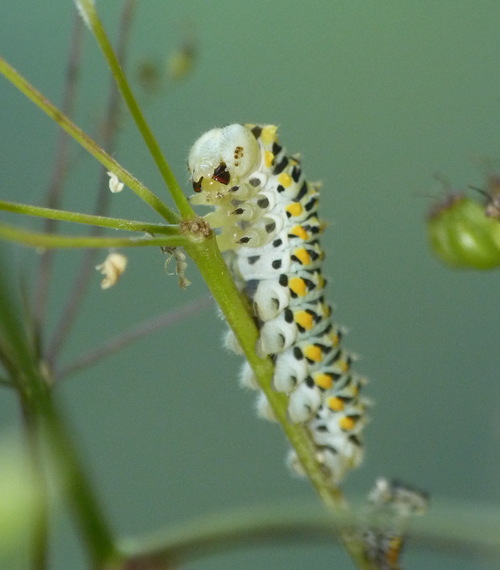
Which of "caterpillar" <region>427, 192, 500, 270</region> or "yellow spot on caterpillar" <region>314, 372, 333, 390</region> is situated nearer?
"caterpillar" <region>427, 192, 500, 270</region>

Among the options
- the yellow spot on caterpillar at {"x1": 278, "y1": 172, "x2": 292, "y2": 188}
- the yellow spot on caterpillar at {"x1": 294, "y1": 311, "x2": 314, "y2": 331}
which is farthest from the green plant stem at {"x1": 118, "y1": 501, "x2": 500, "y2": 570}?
the yellow spot on caterpillar at {"x1": 278, "y1": 172, "x2": 292, "y2": 188}

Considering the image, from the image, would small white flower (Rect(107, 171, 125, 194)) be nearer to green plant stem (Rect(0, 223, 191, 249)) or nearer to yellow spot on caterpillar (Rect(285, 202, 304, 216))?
green plant stem (Rect(0, 223, 191, 249))

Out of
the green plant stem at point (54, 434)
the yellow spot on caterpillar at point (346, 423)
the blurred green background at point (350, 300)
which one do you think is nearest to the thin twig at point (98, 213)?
the green plant stem at point (54, 434)

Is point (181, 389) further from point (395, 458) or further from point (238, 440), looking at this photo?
point (395, 458)

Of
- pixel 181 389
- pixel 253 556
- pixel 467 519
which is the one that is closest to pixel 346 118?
pixel 181 389

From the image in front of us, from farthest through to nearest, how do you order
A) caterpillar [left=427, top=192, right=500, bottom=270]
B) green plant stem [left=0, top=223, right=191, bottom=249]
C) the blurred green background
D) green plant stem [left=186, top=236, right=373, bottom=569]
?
the blurred green background < caterpillar [left=427, top=192, right=500, bottom=270] < green plant stem [left=186, top=236, right=373, bottom=569] < green plant stem [left=0, top=223, right=191, bottom=249]

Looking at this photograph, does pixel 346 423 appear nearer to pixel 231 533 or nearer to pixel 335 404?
pixel 335 404

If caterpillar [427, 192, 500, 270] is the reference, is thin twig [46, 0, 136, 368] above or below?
above

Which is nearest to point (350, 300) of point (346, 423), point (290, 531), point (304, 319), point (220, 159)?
point (346, 423)
